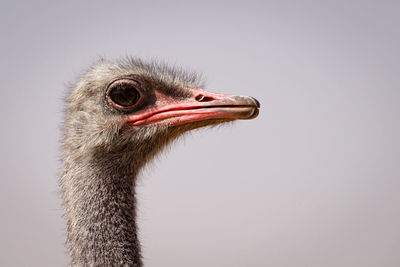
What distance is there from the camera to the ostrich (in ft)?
11.6

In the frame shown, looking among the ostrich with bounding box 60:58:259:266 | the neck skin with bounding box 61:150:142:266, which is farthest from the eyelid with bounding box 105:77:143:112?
the neck skin with bounding box 61:150:142:266

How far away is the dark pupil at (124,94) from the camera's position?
3.77 metres

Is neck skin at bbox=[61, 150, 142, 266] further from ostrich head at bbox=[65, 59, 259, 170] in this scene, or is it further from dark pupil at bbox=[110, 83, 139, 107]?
dark pupil at bbox=[110, 83, 139, 107]

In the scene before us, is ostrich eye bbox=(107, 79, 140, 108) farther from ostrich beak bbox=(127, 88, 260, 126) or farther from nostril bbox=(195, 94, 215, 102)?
nostril bbox=(195, 94, 215, 102)

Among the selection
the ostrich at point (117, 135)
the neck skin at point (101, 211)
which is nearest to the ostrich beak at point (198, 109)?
the ostrich at point (117, 135)

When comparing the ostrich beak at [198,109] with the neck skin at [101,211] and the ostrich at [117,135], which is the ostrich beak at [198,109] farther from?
the neck skin at [101,211]

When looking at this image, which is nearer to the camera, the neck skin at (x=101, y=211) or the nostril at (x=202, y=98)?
the neck skin at (x=101, y=211)

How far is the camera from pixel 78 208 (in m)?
3.64

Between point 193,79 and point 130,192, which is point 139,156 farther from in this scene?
point 193,79

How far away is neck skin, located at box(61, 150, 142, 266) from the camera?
3.49 meters

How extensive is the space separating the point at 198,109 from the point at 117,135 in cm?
57

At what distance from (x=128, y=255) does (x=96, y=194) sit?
18.0 inches

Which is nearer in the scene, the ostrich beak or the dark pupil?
the ostrich beak

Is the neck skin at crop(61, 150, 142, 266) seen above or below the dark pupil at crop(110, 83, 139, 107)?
below
